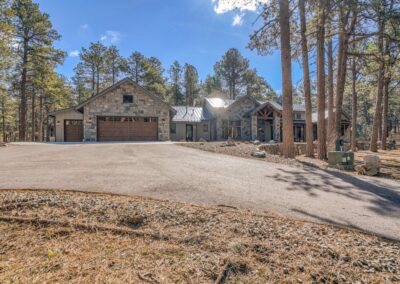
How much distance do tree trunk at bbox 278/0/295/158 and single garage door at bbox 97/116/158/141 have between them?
14.5 m

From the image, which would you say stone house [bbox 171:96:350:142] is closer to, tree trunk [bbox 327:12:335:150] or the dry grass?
tree trunk [bbox 327:12:335:150]

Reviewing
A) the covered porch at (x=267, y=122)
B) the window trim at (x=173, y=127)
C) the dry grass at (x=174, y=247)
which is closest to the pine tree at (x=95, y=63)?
the window trim at (x=173, y=127)

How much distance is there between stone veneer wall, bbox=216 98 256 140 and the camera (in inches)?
1006

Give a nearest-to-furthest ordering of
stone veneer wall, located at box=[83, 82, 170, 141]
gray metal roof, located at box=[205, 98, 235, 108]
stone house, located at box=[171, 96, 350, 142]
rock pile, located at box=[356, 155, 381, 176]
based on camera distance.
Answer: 1. rock pile, located at box=[356, 155, 381, 176]
2. stone veneer wall, located at box=[83, 82, 170, 141]
3. stone house, located at box=[171, 96, 350, 142]
4. gray metal roof, located at box=[205, 98, 235, 108]

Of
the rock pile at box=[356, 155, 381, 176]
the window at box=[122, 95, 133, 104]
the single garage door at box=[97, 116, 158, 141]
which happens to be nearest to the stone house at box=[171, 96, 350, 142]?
the single garage door at box=[97, 116, 158, 141]

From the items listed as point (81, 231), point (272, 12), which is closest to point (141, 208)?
point (81, 231)

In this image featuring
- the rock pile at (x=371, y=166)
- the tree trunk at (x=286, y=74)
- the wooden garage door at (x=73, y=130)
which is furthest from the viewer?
the wooden garage door at (x=73, y=130)

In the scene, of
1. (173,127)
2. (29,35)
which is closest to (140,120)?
(173,127)

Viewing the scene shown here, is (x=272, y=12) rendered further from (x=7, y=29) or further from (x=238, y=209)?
(x=7, y=29)

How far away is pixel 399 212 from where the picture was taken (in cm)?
344

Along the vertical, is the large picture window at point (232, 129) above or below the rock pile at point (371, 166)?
above

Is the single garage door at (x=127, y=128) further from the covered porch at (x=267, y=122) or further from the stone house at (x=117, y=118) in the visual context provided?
the covered porch at (x=267, y=122)

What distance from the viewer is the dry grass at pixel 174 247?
6.03 ft

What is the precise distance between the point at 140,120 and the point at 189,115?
725 centimetres
